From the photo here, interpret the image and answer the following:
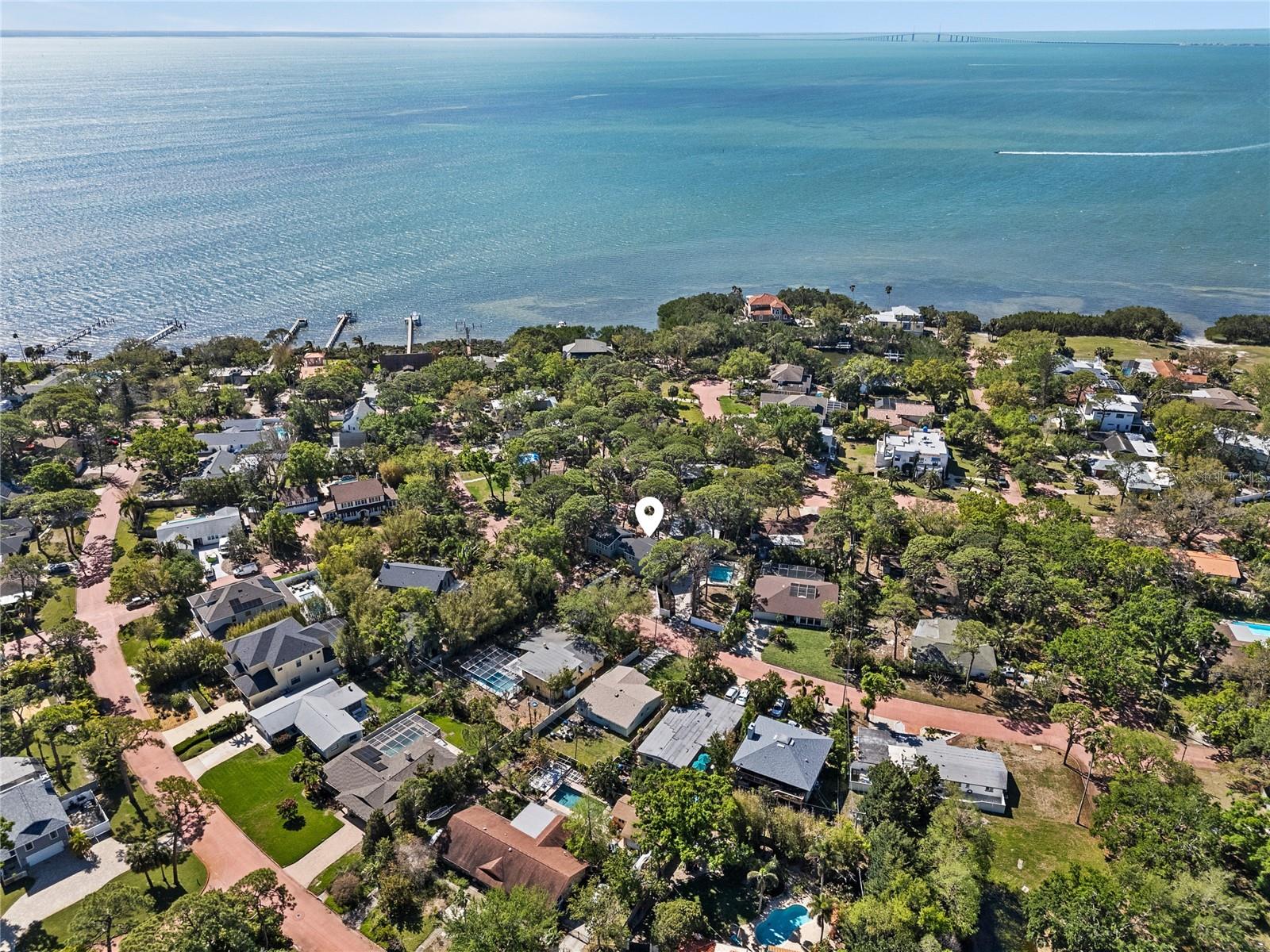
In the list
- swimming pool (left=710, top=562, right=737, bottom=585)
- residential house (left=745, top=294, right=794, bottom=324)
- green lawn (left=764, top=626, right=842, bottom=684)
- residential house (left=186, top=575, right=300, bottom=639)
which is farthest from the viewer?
residential house (left=745, top=294, right=794, bottom=324)

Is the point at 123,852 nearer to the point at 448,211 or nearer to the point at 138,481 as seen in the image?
the point at 138,481

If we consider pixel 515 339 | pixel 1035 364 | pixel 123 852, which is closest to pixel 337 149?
pixel 515 339

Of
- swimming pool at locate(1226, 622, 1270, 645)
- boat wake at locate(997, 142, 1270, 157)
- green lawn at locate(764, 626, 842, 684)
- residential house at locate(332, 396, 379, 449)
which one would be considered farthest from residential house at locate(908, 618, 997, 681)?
boat wake at locate(997, 142, 1270, 157)

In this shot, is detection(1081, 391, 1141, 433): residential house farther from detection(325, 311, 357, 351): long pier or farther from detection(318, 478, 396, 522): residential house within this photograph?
detection(325, 311, 357, 351): long pier

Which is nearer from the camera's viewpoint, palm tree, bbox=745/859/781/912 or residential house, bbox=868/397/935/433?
palm tree, bbox=745/859/781/912

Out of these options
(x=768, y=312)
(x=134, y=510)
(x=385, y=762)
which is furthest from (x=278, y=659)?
(x=768, y=312)

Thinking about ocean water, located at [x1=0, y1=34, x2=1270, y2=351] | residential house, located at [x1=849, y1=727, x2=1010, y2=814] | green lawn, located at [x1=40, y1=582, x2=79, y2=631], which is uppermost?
ocean water, located at [x1=0, y1=34, x2=1270, y2=351]
